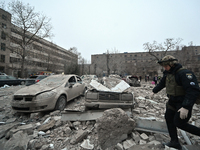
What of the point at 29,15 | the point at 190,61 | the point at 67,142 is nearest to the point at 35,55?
the point at 29,15

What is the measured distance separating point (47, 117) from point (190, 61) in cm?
3073

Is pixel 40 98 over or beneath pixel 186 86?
beneath

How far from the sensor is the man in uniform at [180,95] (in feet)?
4.89

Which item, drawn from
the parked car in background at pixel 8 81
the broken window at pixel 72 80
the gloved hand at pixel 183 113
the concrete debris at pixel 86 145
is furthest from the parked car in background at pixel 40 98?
the parked car in background at pixel 8 81

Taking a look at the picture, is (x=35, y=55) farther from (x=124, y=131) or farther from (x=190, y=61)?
(x=190, y=61)

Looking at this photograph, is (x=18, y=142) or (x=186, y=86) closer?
(x=186, y=86)

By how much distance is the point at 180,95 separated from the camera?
5.57 ft

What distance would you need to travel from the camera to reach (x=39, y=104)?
10.9 feet

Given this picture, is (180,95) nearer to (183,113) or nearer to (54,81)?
(183,113)

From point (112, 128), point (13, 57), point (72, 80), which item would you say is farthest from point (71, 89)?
point (13, 57)

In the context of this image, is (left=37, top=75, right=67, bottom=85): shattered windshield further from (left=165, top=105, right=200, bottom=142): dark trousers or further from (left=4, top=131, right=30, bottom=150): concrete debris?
(left=165, top=105, right=200, bottom=142): dark trousers

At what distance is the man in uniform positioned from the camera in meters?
1.49

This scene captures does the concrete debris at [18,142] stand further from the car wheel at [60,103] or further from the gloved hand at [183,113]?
the gloved hand at [183,113]

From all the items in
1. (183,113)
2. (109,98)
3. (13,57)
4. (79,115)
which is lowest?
(79,115)
